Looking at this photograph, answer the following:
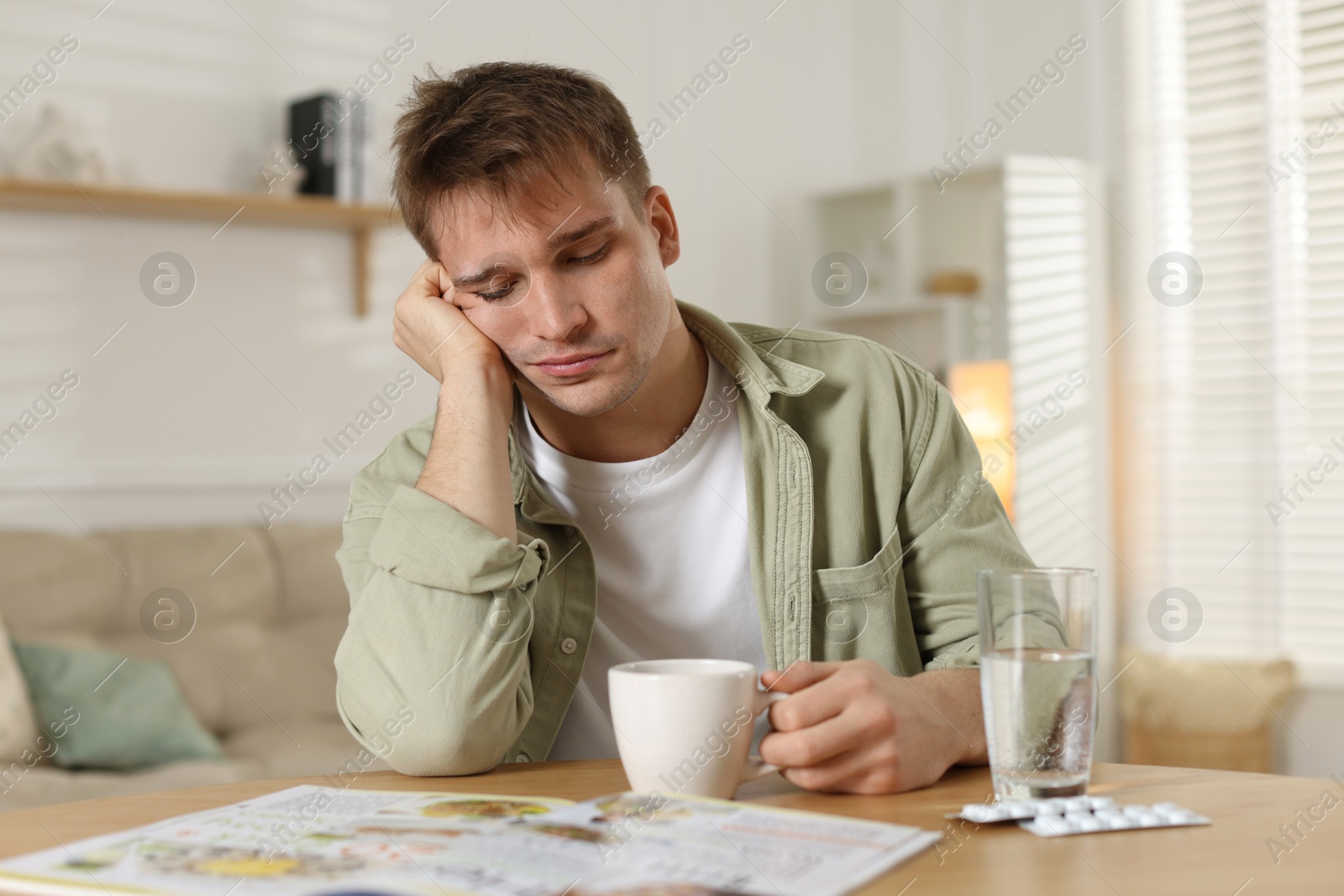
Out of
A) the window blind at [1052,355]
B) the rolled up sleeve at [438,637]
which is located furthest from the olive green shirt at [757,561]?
the window blind at [1052,355]

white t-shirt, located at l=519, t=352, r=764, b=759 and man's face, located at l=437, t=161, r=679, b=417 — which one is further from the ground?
man's face, located at l=437, t=161, r=679, b=417

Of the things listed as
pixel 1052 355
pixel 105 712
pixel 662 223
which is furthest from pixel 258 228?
pixel 1052 355

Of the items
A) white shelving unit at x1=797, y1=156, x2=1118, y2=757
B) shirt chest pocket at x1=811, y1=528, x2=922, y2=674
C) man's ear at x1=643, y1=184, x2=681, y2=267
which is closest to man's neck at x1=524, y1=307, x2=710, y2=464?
man's ear at x1=643, y1=184, x2=681, y2=267

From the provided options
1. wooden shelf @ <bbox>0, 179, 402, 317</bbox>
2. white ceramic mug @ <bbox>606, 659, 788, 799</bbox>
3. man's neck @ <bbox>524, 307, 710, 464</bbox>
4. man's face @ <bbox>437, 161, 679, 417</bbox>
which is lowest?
white ceramic mug @ <bbox>606, 659, 788, 799</bbox>

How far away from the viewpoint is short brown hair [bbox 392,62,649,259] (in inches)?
47.3

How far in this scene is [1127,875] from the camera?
2.04 ft

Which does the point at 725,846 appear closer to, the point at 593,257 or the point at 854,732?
the point at 854,732

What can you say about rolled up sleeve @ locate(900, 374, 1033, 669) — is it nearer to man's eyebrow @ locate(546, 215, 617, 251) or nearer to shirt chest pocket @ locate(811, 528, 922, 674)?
shirt chest pocket @ locate(811, 528, 922, 674)

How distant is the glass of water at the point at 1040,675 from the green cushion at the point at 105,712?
6.58ft

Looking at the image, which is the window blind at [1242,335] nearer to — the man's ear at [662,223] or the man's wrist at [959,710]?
the man's ear at [662,223]

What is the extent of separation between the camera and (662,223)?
4.72ft

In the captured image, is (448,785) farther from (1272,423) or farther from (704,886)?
(1272,423)

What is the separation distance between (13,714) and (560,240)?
167 cm

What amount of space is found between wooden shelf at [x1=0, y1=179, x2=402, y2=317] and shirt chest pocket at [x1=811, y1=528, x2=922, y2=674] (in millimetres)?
1767
